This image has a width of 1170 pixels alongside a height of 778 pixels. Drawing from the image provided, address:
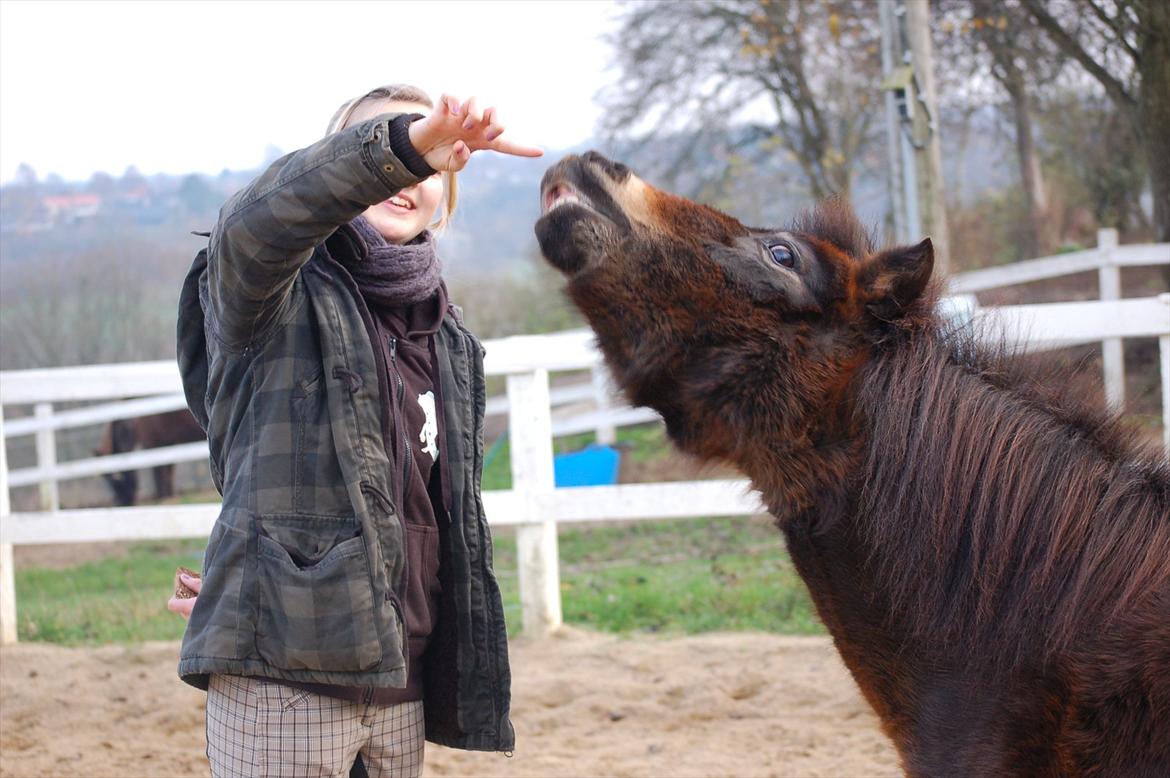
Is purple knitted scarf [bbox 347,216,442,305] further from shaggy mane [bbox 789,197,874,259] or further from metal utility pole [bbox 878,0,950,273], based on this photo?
metal utility pole [bbox 878,0,950,273]

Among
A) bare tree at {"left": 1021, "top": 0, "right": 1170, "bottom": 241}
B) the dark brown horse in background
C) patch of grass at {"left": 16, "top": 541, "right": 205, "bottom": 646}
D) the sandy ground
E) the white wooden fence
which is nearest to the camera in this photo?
the sandy ground

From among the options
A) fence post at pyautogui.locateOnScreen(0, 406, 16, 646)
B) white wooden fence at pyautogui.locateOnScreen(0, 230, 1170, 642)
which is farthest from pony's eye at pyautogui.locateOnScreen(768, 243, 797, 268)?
fence post at pyautogui.locateOnScreen(0, 406, 16, 646)

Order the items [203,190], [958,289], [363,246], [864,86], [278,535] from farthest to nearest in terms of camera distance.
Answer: [864,86] < [203,190] < [958,289] < [363,246] < [278,535]

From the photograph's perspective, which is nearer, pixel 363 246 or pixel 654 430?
pixel 363 246

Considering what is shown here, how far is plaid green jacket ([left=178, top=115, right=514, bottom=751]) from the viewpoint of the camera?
2.03 m

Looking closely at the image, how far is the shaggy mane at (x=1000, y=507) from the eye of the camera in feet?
6.57

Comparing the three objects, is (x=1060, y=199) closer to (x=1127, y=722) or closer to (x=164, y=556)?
(x=164, y=556)

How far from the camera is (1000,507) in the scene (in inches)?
82.5

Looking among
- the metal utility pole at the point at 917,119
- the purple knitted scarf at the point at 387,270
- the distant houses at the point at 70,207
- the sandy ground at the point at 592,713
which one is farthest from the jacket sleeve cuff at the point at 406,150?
the distant houses at the point at 70,207

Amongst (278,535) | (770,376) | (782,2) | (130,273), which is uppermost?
(782,2)

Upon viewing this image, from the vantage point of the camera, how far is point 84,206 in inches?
384

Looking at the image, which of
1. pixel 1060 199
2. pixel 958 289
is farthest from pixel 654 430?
pixel 958 289

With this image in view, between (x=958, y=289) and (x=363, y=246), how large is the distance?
5.05ft

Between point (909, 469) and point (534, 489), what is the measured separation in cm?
358
